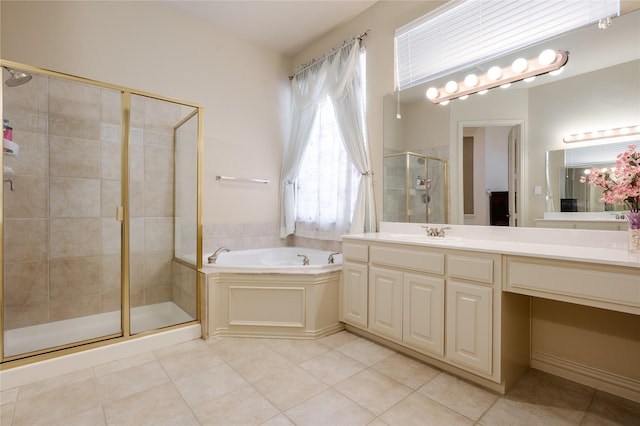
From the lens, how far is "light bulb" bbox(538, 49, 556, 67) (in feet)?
5.97

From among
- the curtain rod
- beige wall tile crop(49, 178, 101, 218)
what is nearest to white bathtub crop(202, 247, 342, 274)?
beige wall tile crop(49, 178, 101, 218)

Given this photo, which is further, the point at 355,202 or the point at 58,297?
the point at 355,202

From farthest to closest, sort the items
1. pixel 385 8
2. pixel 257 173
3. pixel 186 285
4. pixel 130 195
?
pixel 257 173 → pixel 385 8 → pixel 186 285 → pixel 130 195

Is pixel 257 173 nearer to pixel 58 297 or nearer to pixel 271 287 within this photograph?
pixel 271 287

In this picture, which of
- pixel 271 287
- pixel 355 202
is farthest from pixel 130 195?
pixel 355 202

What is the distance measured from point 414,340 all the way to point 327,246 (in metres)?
1.52

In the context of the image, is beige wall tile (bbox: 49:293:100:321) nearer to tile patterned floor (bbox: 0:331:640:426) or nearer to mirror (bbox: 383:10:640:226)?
tile patterned floor (bbox: 0:331:640:426)

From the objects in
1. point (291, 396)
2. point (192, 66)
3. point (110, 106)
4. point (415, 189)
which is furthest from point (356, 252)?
point (192, 66)

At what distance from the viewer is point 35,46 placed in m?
2.35

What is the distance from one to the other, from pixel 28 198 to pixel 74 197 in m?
0.26

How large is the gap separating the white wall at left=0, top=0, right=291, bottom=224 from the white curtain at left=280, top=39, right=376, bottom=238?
0.65 ft

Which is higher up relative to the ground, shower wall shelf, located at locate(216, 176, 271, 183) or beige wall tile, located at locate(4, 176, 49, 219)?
shower wall shelf, located at locate(216, 176, 271, 183)

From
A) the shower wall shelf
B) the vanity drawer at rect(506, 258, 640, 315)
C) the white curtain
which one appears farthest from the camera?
the shower wall shelf

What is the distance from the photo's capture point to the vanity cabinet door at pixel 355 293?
7.70ft
